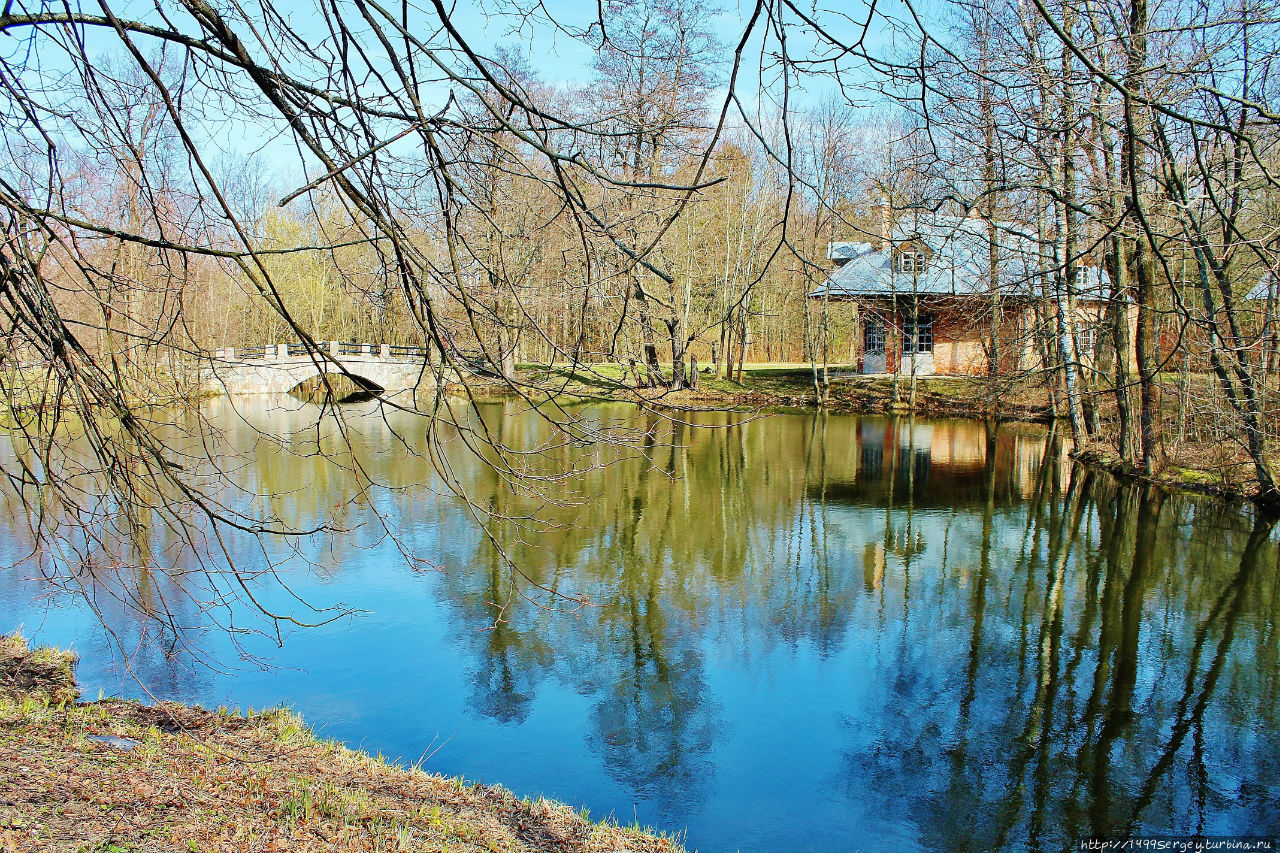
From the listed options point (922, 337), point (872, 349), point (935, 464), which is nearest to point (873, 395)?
point (922, 337)

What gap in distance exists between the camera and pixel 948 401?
25.4m

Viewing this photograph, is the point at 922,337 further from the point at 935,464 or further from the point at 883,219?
the point at 935,464

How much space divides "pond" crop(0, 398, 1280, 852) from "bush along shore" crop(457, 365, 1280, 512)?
356 millimetres

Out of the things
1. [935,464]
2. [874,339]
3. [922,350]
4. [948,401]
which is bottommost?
[935,464]

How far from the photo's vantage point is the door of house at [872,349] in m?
29.9

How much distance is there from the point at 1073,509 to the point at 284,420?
790 inches

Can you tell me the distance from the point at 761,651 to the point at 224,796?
4730 millimetres

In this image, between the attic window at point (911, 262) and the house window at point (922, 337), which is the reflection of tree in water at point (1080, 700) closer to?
the attic window at point (911, 262)

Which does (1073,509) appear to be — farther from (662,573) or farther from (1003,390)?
(662,573)

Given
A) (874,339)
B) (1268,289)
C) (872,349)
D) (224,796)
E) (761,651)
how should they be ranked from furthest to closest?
(872,349)
(874,339)
(1268,289)
(761,651)
(224,796)

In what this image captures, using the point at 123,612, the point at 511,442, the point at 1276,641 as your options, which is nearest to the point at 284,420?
the point at 511,442

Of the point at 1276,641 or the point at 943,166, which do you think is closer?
the point at 1276,641

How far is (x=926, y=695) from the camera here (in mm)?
6996

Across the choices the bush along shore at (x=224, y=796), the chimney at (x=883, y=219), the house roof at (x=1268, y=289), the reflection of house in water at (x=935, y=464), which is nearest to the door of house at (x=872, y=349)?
the chimney at (x=883, y=219)
